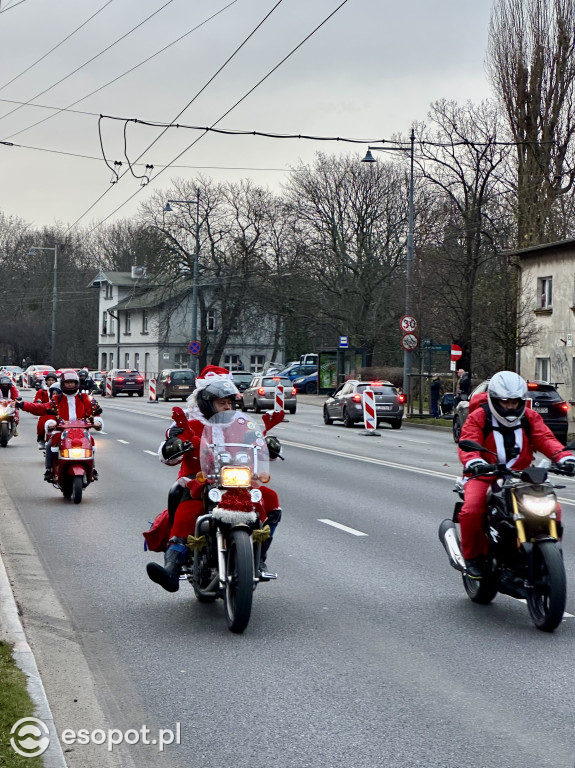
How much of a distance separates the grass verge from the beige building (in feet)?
100

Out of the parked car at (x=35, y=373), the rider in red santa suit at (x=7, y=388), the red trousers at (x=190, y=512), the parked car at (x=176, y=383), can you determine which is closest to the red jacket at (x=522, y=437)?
the red trousers at (x=190, y=512)

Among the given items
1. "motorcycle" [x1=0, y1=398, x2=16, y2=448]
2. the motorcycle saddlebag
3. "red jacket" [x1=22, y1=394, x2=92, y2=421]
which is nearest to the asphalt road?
the motorcycle saddlebag

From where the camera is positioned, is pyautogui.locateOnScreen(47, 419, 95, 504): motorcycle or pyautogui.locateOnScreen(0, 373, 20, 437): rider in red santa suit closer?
pyautogui.locateOnScreen(47, 419, 95, 504): motorcycle

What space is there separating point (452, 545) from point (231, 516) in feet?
5.69

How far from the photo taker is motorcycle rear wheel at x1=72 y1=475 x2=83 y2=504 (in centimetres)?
1366

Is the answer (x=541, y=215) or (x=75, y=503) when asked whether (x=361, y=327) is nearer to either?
(x=541, y=215)

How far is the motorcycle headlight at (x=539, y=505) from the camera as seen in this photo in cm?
663

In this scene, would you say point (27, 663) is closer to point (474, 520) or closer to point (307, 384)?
point (474, 520)

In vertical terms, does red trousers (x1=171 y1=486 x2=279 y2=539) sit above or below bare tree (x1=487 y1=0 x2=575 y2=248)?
below

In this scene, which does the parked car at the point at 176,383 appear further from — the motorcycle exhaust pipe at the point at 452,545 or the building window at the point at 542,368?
the motorcycle exhaust pipe at the point at 452,545

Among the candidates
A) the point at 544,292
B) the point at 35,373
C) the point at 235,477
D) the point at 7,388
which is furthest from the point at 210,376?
the point at 35,373

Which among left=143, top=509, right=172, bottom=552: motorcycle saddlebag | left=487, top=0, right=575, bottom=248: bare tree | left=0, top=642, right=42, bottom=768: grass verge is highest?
left=487, top=0, right=575, bottom=248: bare tree

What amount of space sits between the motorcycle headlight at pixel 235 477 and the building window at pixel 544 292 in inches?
1263

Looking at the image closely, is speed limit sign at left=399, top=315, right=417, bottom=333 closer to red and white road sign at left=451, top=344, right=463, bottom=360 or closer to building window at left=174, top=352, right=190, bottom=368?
red and white road sign at left=451, top=344, right=463, bottom=360
